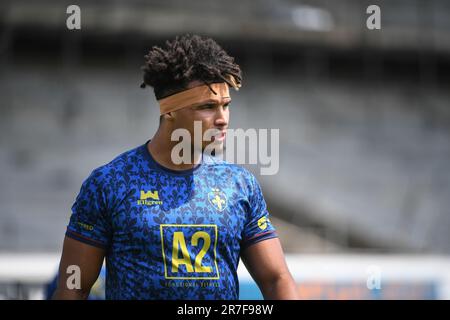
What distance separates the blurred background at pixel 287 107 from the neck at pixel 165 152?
844 cm

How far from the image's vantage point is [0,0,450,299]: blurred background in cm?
1244

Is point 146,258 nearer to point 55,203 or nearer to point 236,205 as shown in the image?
point 236,205

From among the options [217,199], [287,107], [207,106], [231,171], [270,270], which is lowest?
[270,270]

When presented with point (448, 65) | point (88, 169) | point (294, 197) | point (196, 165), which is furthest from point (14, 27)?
point (196, 165)

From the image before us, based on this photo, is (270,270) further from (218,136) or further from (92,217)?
(92,217)

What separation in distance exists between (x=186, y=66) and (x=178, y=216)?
0.69 metres

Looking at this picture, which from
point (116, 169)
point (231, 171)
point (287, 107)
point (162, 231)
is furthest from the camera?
point (287, 107)

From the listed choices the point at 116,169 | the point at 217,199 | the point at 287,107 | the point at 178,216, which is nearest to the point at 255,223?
the point at 217,199

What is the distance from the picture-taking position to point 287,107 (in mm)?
13844

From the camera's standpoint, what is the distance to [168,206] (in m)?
3.41

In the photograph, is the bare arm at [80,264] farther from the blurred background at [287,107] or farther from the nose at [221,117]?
the blurred background at [287,107]

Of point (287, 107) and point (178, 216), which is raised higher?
point (287, 107)

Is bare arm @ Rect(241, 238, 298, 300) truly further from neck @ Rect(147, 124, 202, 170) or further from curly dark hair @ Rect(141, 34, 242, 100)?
curly dark hair @ Rect(141, 34, 242, 100)

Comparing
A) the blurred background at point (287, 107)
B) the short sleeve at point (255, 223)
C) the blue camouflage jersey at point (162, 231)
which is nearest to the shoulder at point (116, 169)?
the blue camouflage jersey at point (162, 231)
